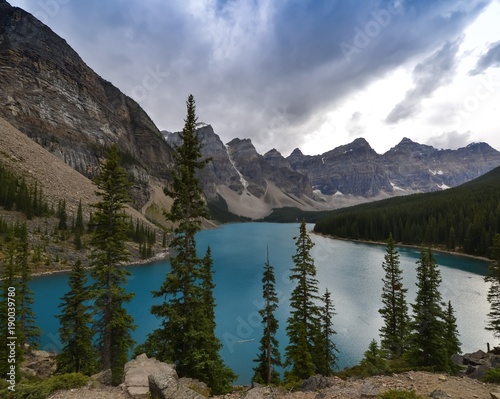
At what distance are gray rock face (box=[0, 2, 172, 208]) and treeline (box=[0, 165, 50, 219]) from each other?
6341 cm

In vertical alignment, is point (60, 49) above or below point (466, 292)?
above

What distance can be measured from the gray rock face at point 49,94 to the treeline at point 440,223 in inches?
5822

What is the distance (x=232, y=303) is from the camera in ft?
148

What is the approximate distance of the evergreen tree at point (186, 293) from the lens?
1362cm

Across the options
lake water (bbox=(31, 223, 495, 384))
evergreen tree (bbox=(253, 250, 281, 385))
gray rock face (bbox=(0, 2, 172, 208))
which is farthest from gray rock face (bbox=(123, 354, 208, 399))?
gray rock face (bbox=(0, 2, 172, 208))

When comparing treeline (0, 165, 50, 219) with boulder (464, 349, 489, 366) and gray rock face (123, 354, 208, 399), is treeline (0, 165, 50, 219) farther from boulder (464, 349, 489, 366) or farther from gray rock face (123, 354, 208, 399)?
boulder (464, 349, 489, 366)

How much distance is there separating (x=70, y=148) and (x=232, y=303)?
484 feet

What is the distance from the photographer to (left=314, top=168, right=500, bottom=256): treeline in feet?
291

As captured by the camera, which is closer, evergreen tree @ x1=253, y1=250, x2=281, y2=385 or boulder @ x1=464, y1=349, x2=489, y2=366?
boulder @ x1=464, y1=349, x2=489, y2=366

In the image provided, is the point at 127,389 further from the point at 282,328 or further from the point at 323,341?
the point at 282,328

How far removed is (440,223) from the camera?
104938 mm

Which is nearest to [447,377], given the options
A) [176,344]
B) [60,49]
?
[176,344]

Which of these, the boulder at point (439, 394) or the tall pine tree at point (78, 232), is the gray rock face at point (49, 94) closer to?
the tall pine tree at point (78, 232)

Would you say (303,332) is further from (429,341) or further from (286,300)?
(286,300)
